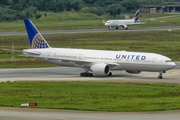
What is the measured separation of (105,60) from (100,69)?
217 centimetres

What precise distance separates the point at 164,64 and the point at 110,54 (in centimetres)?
852

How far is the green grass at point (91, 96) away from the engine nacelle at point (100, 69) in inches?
349

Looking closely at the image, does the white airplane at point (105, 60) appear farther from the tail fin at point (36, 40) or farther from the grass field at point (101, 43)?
the grass field at point (101, 43)

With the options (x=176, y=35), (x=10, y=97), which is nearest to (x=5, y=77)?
(x=10, y=97)

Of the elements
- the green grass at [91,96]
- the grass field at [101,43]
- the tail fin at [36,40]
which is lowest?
the grass field at [101,43]

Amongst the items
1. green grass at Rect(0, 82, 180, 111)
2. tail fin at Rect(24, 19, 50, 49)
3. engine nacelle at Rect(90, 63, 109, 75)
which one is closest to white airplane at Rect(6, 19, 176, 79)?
engine nacelle at Rect(90, 63, 109, 75)

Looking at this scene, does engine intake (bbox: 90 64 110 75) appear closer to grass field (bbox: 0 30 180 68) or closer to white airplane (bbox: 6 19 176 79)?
white airplane (bbox: 6 19 176 79)

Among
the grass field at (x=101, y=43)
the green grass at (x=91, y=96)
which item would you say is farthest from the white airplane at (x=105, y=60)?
the grass field at (x=101, y=43)

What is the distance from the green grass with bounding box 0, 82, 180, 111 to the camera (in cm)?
2942

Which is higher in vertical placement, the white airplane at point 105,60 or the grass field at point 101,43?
the white airplane at point 105,60

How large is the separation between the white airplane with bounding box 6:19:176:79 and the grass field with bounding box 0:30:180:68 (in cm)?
1087

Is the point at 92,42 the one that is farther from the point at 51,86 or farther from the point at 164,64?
the point at 51,86

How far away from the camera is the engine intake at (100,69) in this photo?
168ft

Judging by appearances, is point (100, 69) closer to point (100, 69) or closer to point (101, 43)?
point (100, 69)
